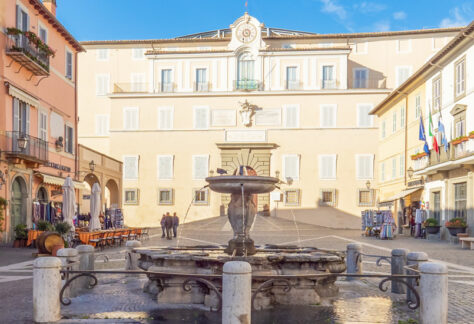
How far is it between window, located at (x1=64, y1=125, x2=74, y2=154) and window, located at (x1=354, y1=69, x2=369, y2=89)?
23483 mm

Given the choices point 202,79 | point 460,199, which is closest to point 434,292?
point 460,199

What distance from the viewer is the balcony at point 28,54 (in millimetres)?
19781

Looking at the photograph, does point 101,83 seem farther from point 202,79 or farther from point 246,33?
point 246,33

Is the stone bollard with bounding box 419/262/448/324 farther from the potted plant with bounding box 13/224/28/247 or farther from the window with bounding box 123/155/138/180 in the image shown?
the window with bounding box 123/155/138/180

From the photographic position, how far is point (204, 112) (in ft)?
129

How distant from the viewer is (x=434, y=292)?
626cm

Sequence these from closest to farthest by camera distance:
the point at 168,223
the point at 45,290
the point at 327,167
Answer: the point at 45,290
the point at 168,223
the point at 327,167

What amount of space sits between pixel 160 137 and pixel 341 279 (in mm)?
30486

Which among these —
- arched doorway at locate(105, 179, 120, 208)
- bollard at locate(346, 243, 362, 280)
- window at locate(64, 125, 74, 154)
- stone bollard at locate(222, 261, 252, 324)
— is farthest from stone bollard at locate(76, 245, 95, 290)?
arched doorway at locate(105, 179, 120, 208)

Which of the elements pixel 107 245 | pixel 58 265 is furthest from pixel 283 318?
pixel 107 245

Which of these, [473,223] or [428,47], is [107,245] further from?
[428,47]

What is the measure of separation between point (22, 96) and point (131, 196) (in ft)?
61.3

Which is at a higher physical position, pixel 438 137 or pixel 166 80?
pixel 166 80

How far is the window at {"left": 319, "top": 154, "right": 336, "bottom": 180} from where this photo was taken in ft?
125
